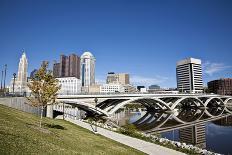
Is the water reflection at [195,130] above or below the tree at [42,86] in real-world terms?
below

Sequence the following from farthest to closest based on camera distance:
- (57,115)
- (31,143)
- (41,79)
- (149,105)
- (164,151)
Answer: (149,105), (57,115), (41,79), (164,151), (31,143)

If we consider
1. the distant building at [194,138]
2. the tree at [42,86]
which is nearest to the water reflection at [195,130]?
the distant building at [194,138]

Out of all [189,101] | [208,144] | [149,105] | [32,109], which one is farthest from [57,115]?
[189,101]

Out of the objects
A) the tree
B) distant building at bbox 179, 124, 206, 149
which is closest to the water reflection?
distant building at bbox 179, 124, 206, 149

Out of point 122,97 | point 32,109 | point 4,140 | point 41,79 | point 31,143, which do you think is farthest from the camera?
point 122,97

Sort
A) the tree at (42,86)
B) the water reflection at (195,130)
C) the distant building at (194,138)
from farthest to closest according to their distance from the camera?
the distant building at (194,138), the water reflection at (195,130), the tree at (42,86)

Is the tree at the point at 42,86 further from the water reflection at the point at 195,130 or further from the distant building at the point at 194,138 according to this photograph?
the distant building at the point at 194,138

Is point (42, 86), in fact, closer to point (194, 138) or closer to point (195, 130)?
point (194, 138)

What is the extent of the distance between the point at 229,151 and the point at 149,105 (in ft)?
248

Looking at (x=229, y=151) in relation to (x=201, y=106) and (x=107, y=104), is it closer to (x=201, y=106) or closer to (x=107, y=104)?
(x=107, y=104)

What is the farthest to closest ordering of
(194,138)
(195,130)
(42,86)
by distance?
(195,130) → (194,138) → (42,86)

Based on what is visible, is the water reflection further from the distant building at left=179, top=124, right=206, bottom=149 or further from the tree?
the tree

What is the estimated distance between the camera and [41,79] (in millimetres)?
22359

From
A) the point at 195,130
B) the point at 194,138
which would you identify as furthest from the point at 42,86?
the point at 195,130
